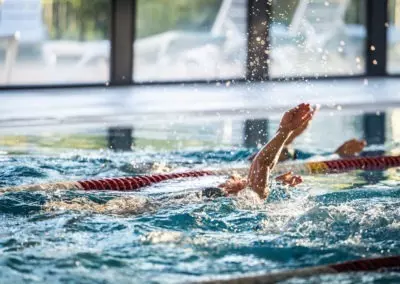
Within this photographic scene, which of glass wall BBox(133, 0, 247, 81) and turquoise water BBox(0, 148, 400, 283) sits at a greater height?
glass wall BBox(133, 0, 247, 81)

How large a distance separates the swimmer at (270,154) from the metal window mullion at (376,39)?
9798mm

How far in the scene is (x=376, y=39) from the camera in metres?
14.7

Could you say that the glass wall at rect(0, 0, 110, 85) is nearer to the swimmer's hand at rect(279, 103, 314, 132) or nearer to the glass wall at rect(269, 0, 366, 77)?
the glass wall at rect(269, 0, 366, 77)

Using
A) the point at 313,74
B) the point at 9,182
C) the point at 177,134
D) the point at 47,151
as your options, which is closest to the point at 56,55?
the point at 313,74

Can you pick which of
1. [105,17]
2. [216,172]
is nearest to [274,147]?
[216,172]

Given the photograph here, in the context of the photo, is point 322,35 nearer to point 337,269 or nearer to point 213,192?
point 213,192

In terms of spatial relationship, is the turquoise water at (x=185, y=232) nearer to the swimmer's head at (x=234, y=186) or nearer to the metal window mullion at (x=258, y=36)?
the swimmer's head at (x=234, y=186)

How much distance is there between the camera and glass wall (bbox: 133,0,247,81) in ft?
43.6

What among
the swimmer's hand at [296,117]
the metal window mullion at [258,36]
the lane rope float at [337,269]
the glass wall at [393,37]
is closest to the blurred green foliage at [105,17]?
the metal window mullion at [258,36]

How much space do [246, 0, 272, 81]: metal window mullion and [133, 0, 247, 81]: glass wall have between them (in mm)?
104

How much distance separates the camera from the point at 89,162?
697 centimetres

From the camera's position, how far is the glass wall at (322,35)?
14586mm

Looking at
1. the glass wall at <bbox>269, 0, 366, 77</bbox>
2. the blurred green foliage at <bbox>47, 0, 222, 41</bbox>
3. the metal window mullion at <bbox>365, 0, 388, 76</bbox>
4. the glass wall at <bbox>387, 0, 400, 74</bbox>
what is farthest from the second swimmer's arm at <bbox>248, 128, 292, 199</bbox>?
the glass wall at <bbox>387, 0, 400, 74</bbox>

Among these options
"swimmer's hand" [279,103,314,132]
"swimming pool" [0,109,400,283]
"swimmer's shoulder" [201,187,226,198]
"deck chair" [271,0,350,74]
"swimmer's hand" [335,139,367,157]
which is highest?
"deck chair" [271,0,350,74]
